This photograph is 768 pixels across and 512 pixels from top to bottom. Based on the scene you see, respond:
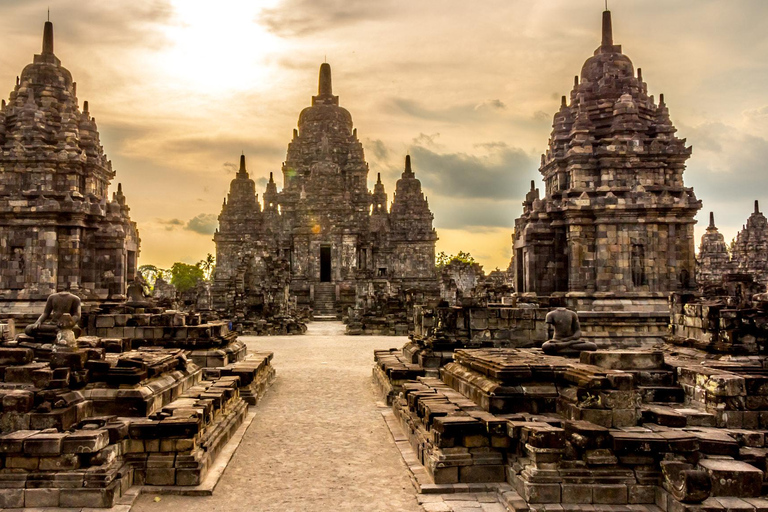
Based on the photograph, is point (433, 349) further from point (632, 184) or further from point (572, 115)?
point (572, 115)

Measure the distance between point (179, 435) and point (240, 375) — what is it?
4520 millimetres

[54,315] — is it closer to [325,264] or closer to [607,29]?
[607,29]

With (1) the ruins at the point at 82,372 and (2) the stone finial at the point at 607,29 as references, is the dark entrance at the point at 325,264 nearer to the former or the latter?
(1) the ruins at the point at 82,372

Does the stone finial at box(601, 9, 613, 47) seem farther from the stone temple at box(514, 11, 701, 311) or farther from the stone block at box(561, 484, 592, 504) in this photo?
the stone block at box(561, 484, 592, 504)

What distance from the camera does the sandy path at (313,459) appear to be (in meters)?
6.11

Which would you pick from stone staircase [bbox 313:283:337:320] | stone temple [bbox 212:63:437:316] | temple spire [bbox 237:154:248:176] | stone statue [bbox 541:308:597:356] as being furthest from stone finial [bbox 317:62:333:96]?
stone statue [bbox 541:308:597:356]

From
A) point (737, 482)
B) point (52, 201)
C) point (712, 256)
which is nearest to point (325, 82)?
point (712, 256)

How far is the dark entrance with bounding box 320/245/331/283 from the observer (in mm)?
41125

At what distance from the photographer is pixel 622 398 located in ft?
20.4

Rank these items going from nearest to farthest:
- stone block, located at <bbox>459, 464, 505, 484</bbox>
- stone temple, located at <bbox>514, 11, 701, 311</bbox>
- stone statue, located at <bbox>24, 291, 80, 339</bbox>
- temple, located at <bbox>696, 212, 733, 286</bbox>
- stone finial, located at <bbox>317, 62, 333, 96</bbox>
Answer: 1. stone block, located at <bbox>459, 464, 505, 484</bbox>
2. stone statue, located at <bbox>24, 291, 80, 339</bbox>
3. stone temple, located at <bbox>514, 11, 701, 311</bbox>
4. temple, located at <bbox>696, 212, 733, 286</bbox>
5. stone finial, located at <bbox>317, 62, 333, 96</bbox>

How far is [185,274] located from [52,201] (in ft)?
179

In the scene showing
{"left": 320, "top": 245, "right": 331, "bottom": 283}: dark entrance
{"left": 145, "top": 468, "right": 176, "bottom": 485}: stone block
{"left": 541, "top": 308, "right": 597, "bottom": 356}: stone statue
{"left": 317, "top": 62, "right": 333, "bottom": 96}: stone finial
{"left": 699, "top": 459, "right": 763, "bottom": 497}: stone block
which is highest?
{"left": 317, "top": 62, "right": 333, "bottom": 96}: stone finial

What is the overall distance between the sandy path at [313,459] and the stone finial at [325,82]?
1614 inches

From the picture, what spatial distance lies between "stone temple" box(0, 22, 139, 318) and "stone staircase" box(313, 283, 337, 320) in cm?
1441
